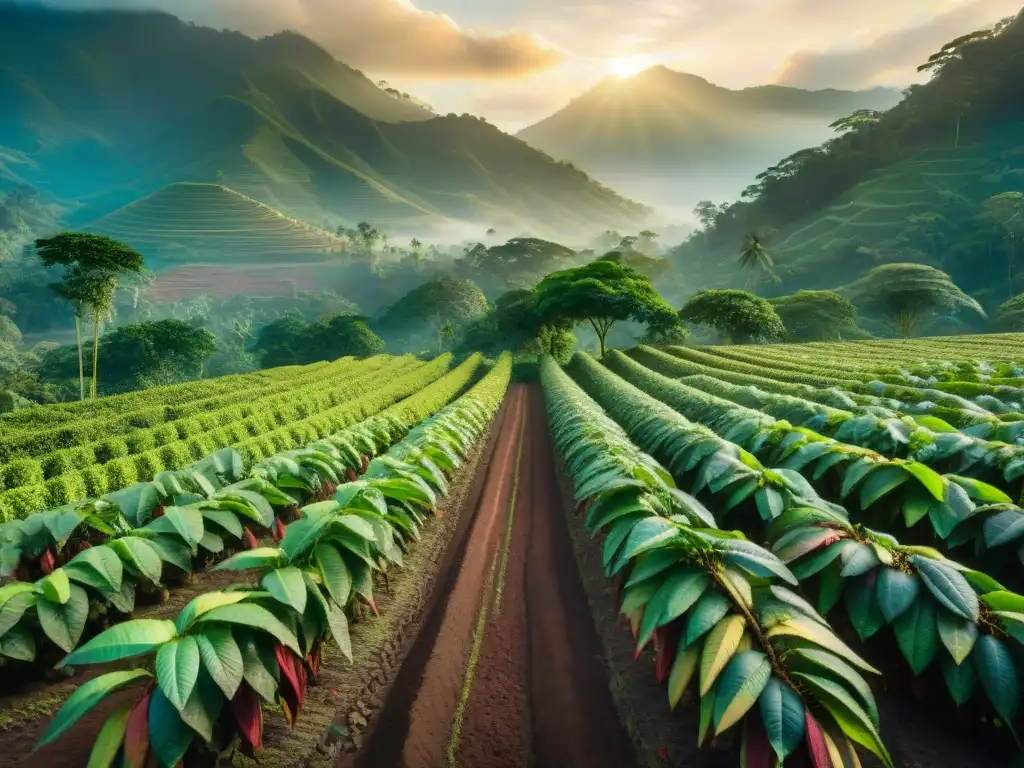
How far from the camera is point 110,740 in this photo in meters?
1.82

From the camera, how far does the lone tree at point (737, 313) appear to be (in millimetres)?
35438

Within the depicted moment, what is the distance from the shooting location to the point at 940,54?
252ft

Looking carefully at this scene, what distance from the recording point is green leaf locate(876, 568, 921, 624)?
Result: 2.23 m

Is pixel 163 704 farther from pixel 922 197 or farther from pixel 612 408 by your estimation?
pixel 922 197

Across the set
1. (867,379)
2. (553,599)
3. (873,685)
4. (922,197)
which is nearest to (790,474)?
(873,685)

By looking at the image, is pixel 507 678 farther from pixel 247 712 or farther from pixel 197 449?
pixel 197 449

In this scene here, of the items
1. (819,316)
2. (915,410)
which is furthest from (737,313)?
(915,410)

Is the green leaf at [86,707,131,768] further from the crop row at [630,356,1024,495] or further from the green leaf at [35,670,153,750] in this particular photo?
the crop row at [630,356,1024,495]

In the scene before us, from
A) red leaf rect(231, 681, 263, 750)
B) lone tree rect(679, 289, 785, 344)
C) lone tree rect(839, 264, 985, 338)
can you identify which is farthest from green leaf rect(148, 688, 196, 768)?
lone tree rect(839, 264, 985, 338)

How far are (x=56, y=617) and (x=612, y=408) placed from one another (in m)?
8.95

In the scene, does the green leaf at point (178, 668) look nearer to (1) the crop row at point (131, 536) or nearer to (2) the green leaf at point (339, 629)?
(2) the green leaf at point (339, 629)

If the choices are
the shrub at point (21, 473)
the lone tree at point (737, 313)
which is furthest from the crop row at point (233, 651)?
the lone tree at point (737, 313)

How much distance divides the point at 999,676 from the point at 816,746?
98 cm

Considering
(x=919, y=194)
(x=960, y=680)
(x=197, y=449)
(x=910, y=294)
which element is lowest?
(x=197, y=449)
